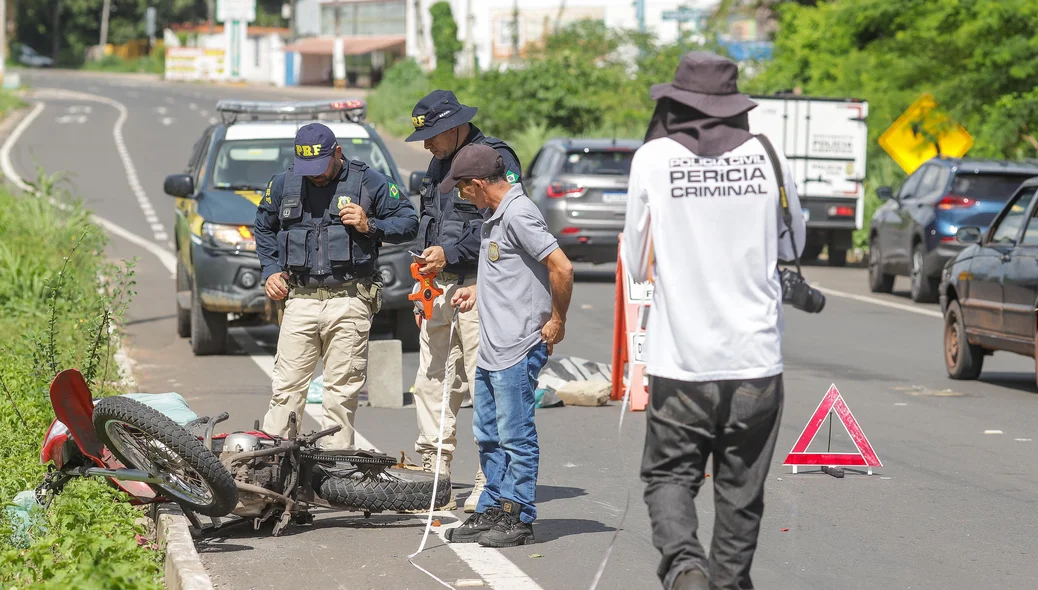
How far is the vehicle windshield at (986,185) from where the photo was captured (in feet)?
62.2

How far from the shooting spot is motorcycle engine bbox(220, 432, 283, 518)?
651cm

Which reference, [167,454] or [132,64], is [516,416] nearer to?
[167,454]

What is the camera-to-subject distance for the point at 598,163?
1977 centimetres

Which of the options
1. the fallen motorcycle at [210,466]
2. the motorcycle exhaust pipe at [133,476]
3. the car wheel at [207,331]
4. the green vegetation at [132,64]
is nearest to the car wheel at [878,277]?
the car wheel at [207,331]

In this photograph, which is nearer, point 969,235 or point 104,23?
point 969,235

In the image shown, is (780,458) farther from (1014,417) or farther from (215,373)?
(215,373)

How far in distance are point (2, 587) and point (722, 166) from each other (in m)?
3.08

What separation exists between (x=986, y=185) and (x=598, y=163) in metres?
4.84

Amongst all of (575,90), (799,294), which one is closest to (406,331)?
(799,294)

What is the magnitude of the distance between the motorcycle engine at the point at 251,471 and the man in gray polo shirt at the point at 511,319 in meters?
0.93

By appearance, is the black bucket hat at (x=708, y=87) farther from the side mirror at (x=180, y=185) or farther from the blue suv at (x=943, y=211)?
the blue suv at (x=943, y=211)

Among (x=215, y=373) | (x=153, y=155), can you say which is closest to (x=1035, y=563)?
(x=215, y=373)

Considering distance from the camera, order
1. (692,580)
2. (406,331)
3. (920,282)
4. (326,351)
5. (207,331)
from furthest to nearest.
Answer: (920,282), (406,331), (207,331), (326,351), (692,580)

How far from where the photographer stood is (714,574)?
4.95 metres
